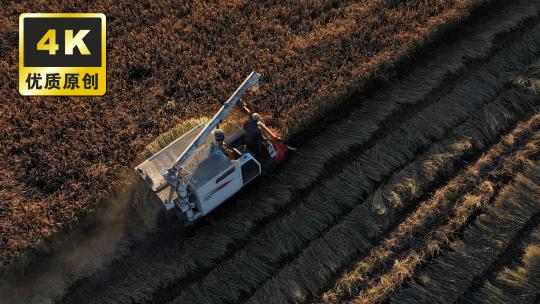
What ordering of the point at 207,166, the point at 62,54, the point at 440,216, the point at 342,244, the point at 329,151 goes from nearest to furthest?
the point at 207,166, the point at 342,244, the point at 440,216, the point at 329,151, the point at 62,54

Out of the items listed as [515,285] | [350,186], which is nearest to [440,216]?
[515,285]

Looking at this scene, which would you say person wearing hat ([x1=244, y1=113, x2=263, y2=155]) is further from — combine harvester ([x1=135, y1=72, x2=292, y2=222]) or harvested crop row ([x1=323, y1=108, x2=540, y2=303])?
harvested crop row ([x1=323, y1=108, x2=540, y2=303])

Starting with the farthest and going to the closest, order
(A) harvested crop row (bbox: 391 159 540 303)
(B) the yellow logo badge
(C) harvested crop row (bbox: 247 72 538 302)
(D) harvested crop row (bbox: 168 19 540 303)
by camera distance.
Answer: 1. (B) the yellow logo badge
2. (D) harvested crop row (bbox: 168 19 540 303)
3. (C) harvested crop row (bbox: 247 72 538 302)
4. (A) harvested crop row (bbox: 391 159 540 303)

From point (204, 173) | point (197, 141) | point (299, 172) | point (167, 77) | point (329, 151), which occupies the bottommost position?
point (299, 172)

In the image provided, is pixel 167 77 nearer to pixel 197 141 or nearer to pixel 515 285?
pixel 197 141

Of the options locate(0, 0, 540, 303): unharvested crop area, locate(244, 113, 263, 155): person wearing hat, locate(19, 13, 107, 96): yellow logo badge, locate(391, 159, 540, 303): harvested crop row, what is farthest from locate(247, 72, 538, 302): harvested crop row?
locate(19, 13, 107, 96): yellow logo badge

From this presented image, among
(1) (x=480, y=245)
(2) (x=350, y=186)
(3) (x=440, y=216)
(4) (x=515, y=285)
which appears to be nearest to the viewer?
(4) (x=515, y=285)

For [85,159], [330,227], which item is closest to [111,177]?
[85,159]
